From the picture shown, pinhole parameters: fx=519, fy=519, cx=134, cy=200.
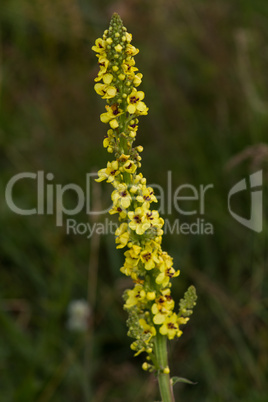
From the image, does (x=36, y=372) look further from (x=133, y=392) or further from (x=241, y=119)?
(x=241, y=119)

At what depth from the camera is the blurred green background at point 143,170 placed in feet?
11.3

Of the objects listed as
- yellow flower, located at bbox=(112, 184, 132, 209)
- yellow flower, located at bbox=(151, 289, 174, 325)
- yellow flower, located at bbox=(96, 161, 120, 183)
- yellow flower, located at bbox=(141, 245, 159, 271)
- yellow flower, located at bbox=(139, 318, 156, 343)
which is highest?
yellow flower, located at bbox=(96, 161, 120, 183)

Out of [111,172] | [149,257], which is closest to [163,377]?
[149,257]

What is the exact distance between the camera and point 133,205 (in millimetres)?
1646

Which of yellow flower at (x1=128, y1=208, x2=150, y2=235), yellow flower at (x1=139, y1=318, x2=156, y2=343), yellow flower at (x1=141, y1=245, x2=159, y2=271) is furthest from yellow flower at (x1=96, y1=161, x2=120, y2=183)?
yellow flower at (x1=139, y1=318, x2=156, y2=343)

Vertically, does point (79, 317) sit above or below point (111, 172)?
below

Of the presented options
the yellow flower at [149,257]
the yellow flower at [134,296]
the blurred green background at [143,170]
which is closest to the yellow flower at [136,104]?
the yellow flower at [149,257]

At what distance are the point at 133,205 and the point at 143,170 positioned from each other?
2.92 meters

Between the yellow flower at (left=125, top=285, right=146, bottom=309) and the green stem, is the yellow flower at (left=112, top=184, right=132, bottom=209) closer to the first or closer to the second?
the yellow flower at (left=125, top=285, right=146, bottom=309)

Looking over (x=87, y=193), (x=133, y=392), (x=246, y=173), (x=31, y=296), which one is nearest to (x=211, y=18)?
(x=246, y=173)

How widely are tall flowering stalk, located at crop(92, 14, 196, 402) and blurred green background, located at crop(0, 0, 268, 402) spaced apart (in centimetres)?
149

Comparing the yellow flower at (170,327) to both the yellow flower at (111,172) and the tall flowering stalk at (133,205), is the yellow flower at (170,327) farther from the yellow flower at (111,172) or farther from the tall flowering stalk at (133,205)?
the yellow flower at (111,172)

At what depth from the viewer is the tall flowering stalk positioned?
158cm

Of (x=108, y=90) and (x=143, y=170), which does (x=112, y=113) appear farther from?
(x=143, y=170)
